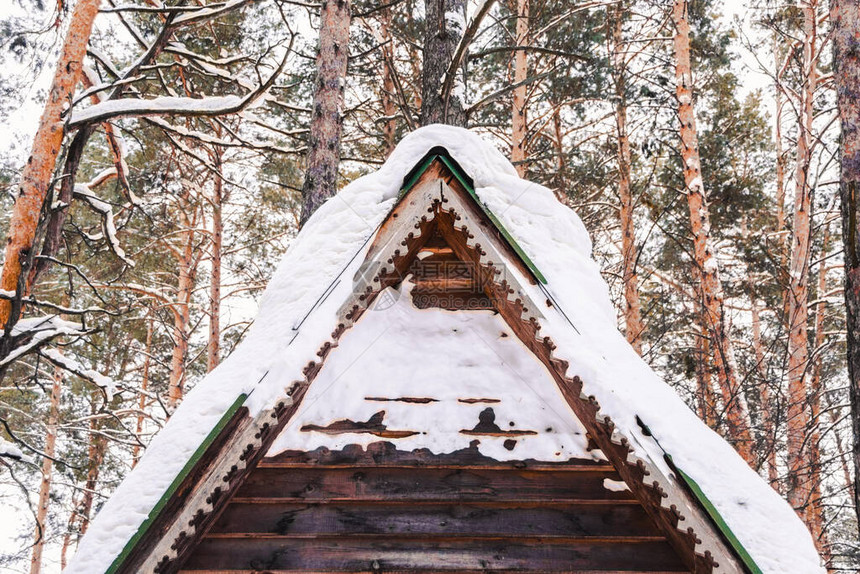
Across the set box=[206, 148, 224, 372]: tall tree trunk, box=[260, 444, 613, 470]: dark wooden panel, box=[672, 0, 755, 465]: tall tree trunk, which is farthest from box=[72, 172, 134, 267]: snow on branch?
box=[672, 0, 755, 465]: tall tree trunk

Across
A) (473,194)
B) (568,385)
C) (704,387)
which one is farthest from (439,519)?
(704,387)

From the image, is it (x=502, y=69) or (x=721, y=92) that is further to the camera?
(x=721, y=92)

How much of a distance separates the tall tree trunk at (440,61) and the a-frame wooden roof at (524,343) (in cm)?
241

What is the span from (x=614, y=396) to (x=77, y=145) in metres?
5.96

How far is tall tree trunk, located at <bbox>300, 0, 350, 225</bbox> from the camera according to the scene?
5.48m

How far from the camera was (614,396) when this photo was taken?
2.04 m

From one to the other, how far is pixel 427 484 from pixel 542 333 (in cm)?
101

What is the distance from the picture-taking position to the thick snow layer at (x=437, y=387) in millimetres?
2699

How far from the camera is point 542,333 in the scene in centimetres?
222

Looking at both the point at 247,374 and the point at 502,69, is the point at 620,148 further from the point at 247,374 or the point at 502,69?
the point at 247,374

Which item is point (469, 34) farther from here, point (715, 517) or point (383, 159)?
point (383, 159)

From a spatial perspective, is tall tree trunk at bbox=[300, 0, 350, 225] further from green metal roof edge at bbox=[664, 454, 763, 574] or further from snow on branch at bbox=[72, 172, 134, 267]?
green metal roof edge at bbox=[664, 454, 763, 574]

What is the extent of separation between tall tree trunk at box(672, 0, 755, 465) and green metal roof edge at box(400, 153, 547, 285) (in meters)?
5.20

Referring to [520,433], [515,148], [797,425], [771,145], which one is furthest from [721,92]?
[520,433]
